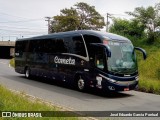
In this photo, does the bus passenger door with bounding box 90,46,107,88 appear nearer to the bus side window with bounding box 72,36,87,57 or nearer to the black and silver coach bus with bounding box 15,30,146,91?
the black and silver coach bus with bounding box 15,30,146,91

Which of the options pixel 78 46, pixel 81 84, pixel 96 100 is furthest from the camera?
pixel 78 46

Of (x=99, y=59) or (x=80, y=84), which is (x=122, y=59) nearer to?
(x=99, y=59)

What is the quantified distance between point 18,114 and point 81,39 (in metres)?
8.74

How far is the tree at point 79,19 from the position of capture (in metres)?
66.7

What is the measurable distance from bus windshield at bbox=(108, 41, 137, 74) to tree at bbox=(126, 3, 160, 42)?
3000 centimetres

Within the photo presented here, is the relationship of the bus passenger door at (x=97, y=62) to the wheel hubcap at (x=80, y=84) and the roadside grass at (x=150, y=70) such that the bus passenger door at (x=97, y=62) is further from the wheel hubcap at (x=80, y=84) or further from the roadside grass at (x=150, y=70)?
the roadside grass at (x=150, y=70)

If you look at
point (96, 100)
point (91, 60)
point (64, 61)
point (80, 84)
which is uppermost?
point (91, 60)

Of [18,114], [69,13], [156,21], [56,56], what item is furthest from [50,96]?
[69,13]

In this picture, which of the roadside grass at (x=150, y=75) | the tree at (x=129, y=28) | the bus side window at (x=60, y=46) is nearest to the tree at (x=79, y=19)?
the tree at (x=129, y=28)

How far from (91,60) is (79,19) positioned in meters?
52.3

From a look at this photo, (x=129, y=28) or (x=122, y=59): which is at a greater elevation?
(x=129, y=28)

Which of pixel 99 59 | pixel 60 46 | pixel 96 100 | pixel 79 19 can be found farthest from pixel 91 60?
pixel 79 19

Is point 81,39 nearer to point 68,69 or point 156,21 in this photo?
point 68,69

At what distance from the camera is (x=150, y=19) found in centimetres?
4675
